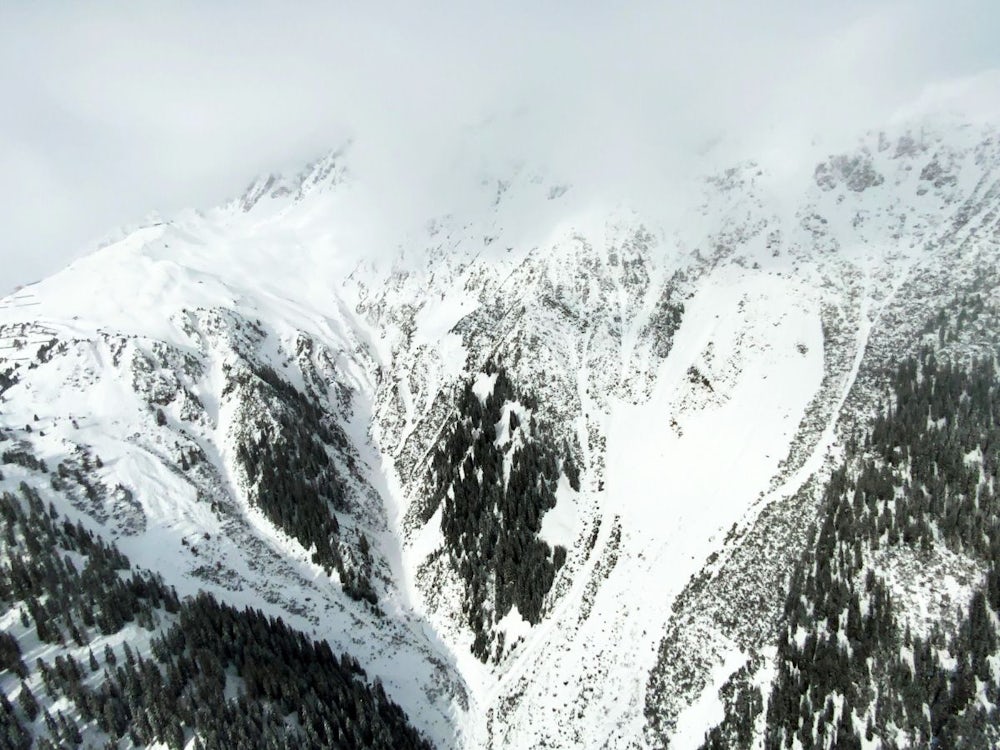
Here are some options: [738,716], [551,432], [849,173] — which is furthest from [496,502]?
[849,173]

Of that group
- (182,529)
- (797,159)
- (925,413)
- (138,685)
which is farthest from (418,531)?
(797,159)

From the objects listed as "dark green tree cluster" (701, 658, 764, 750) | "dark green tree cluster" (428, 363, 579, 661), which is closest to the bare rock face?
"dark green tree cluster" (428, 363, 579, 661)

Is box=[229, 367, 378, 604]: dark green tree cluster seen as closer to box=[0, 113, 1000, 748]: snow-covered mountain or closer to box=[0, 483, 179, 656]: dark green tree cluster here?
box=[0, 113, 1000, 748]: snow-covered mountain

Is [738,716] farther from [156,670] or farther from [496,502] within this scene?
[156,670]

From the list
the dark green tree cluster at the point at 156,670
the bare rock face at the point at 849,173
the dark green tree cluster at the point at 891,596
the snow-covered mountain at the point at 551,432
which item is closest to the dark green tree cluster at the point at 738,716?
the snow-covered mountain at the point at 551,432

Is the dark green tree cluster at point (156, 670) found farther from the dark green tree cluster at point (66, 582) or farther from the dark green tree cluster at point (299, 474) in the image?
the dark green tree cluster at point (299, 474)

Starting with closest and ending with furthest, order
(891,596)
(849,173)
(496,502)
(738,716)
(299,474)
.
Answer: (738,716), (891,596), (496,502), (299,474), (849,173)
